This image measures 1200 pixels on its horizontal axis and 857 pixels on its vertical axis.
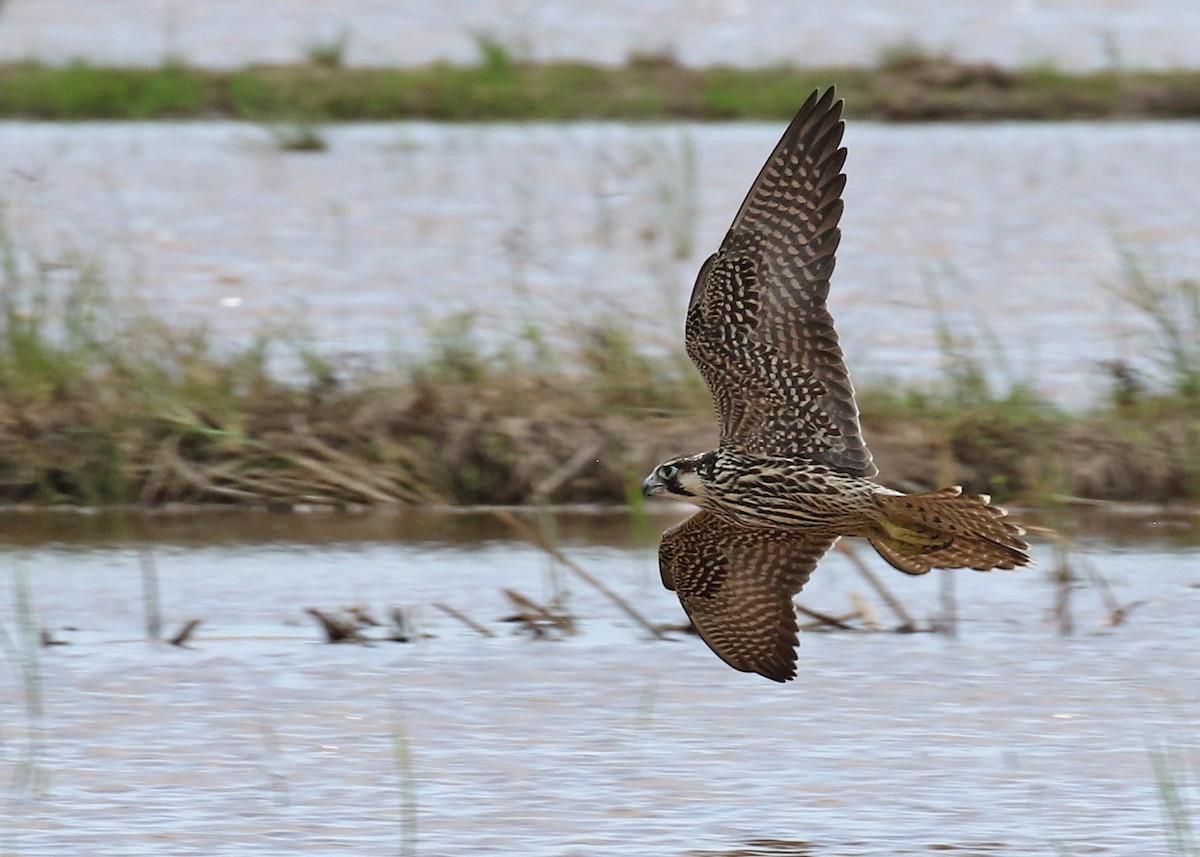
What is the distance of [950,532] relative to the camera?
6.25 metres

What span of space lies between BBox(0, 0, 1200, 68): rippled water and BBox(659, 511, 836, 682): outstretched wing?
494 inches

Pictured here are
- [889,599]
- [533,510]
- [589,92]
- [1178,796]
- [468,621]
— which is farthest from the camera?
[589,92]

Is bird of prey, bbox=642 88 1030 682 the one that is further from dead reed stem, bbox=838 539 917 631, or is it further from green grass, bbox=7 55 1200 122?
green grass, bbox=7 55 1200 122

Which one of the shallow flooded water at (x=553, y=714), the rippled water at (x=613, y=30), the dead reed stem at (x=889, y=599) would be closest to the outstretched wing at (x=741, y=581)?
the shallow flooded water at (x=553, y=714)

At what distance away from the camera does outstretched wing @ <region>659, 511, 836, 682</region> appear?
6609 mm

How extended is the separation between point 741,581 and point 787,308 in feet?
2.37

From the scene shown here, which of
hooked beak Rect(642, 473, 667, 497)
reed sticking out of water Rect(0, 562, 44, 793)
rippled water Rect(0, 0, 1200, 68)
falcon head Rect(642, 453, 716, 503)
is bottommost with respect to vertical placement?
reed sticking out of water Rect(0, 562, 44, 793)

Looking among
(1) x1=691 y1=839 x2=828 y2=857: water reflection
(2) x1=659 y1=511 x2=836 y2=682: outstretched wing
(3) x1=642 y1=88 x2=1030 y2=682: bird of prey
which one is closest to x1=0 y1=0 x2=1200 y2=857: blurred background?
(1) x1=691 y1=839 x2=828 y2=857: water reflection

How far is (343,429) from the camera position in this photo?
30.2 feet

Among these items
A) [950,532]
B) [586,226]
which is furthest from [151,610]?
[586,226]

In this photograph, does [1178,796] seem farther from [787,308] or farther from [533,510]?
[533,510]

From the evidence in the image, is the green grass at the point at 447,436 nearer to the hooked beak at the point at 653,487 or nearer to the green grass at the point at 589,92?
the hooked beak at the point at 653,487

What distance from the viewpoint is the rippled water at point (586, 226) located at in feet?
36.6

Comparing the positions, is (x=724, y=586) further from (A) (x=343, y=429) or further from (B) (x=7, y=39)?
(B) (x=7, y=39)
